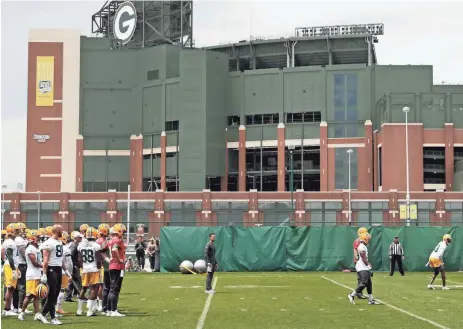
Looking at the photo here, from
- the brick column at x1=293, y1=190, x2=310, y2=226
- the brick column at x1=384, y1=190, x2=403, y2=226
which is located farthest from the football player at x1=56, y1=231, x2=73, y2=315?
the brick column at x1=293, y1=190, x2=310, y2=226

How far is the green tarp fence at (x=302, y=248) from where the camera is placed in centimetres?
4619

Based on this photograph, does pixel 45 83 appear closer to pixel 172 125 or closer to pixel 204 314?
pixel 172 125

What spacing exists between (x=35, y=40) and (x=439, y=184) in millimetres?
53897

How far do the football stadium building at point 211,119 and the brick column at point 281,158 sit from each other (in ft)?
0.61

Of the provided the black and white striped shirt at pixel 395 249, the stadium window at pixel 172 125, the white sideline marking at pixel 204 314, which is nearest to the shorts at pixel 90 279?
the white sideline marking at pixel 204 314

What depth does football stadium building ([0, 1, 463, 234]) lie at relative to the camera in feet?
337

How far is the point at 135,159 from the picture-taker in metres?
114

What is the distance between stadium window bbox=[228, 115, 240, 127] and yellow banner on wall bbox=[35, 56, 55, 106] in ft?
75.8

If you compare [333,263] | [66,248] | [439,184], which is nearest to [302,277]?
[333,263]

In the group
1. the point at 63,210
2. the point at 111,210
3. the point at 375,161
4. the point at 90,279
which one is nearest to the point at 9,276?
the point at 90,279

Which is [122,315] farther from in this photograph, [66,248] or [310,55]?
[310,55]

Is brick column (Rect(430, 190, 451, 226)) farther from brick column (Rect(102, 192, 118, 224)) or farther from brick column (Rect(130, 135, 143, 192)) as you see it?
brick column (Rect(130, 135, 143, 192))

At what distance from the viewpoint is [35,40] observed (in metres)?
113

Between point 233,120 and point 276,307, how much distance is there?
9186 cm
